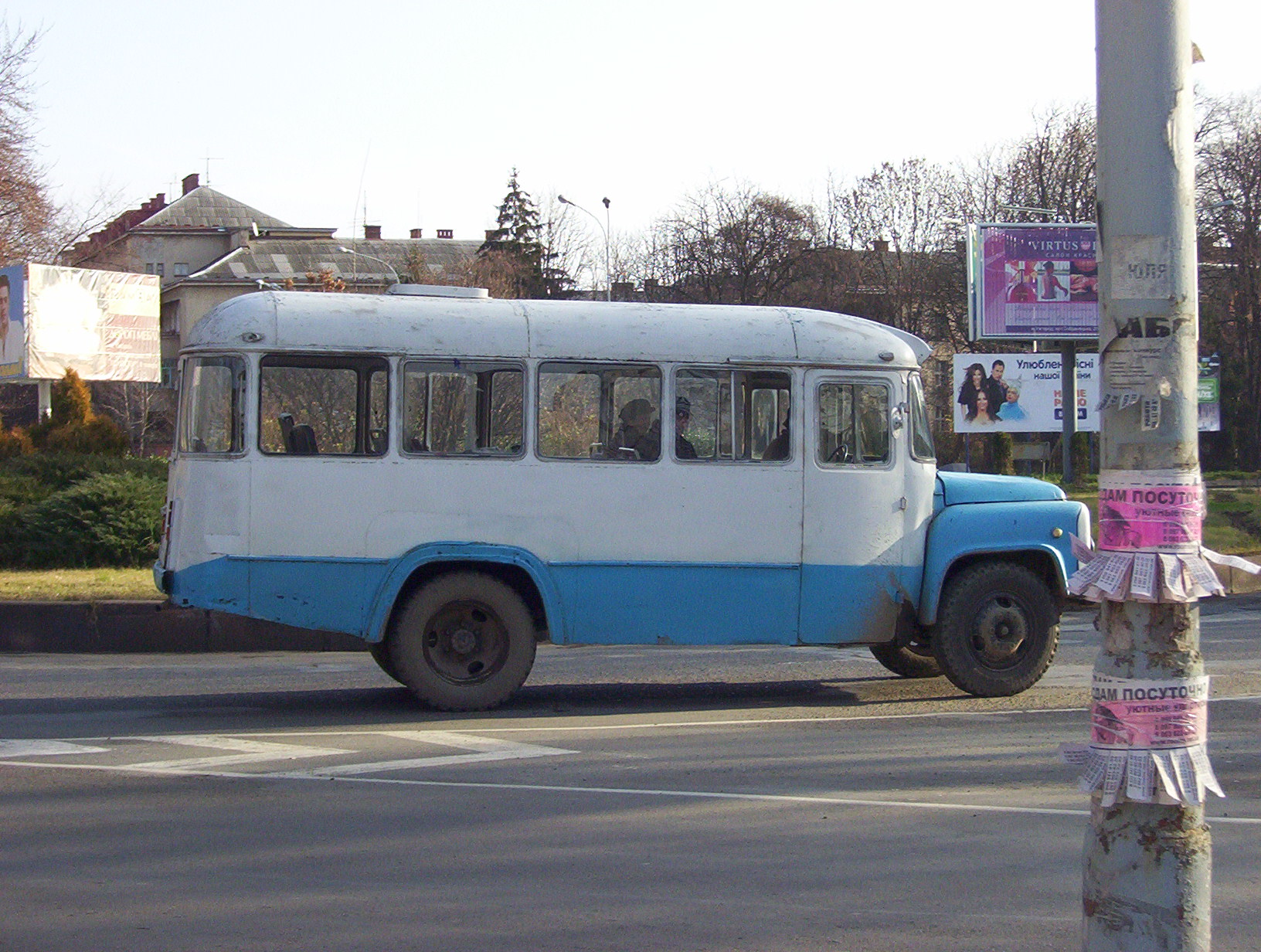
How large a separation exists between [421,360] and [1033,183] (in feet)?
170

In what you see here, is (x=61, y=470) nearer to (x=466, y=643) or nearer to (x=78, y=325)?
Answer: (x=466, y=643)

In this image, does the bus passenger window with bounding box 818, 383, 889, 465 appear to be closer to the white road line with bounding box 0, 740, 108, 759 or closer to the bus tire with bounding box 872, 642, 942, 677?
the bus tire with bounding box 872, 642, 942, 677

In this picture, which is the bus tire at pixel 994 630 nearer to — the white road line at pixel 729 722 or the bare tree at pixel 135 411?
the white road line at pixel 729 722

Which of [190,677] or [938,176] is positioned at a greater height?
[938,176]

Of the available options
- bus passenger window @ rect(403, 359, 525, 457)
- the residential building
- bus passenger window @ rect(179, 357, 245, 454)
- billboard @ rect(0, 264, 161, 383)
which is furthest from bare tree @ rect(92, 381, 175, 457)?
bus passenger window @ rect(403, 359, 525, 457)

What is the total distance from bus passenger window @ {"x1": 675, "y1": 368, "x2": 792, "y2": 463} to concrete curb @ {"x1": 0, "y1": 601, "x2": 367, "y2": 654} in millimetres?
5604

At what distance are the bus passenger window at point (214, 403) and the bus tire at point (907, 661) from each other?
18.1 ft

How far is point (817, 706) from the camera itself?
10156 millimetres

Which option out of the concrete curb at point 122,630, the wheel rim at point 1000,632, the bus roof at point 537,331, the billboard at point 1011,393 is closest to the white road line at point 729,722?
the wheel rim at point 1000,632

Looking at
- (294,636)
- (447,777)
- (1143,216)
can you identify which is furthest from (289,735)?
(1143,216)

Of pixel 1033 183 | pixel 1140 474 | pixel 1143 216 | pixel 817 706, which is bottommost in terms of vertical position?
pixel 817 706

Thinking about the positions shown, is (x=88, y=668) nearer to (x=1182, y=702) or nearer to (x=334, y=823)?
(x=334, y=823)

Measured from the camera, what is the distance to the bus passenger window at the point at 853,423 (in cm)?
1002

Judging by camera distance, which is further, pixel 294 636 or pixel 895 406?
pixel 294 636
